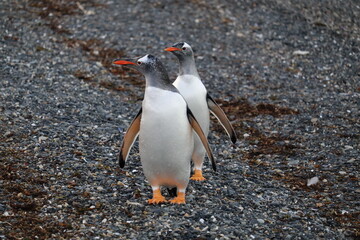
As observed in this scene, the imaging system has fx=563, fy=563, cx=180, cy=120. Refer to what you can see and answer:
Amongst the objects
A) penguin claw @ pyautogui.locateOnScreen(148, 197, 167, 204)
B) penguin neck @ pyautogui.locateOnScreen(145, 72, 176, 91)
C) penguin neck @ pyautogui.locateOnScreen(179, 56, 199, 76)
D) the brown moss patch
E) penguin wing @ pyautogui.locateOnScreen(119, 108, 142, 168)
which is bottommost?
the brown moss patch

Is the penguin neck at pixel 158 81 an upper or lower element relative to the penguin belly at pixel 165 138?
upper

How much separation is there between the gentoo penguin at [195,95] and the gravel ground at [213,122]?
1.03 ft

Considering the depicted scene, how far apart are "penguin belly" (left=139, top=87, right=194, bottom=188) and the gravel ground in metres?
0.32

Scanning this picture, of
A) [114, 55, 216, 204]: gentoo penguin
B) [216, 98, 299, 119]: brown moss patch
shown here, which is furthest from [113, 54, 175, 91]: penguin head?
[216, 98, 299, 119]: brown moss patch

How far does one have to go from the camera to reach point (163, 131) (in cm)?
524

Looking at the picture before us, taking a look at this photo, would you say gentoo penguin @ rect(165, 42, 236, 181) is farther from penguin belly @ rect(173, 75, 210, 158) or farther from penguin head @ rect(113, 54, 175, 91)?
penguin head @ rect(113, 54, 175, 91)

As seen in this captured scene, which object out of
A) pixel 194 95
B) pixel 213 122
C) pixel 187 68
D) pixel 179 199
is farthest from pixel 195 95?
pixel 213 122

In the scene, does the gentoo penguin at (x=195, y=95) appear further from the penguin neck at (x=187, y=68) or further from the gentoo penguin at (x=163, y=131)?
the gentoo penguin at (x=163, y=131)

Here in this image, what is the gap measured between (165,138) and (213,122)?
3.69 m

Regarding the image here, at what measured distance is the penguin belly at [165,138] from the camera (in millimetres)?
5211

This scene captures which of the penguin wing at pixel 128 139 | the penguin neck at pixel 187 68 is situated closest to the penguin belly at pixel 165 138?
the penguin wing at pixel 128 139

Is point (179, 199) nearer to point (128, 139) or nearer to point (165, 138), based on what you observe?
point (165, 138)

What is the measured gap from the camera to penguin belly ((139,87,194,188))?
5211mm

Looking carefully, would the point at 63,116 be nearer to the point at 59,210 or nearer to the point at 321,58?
the point at 59,210
